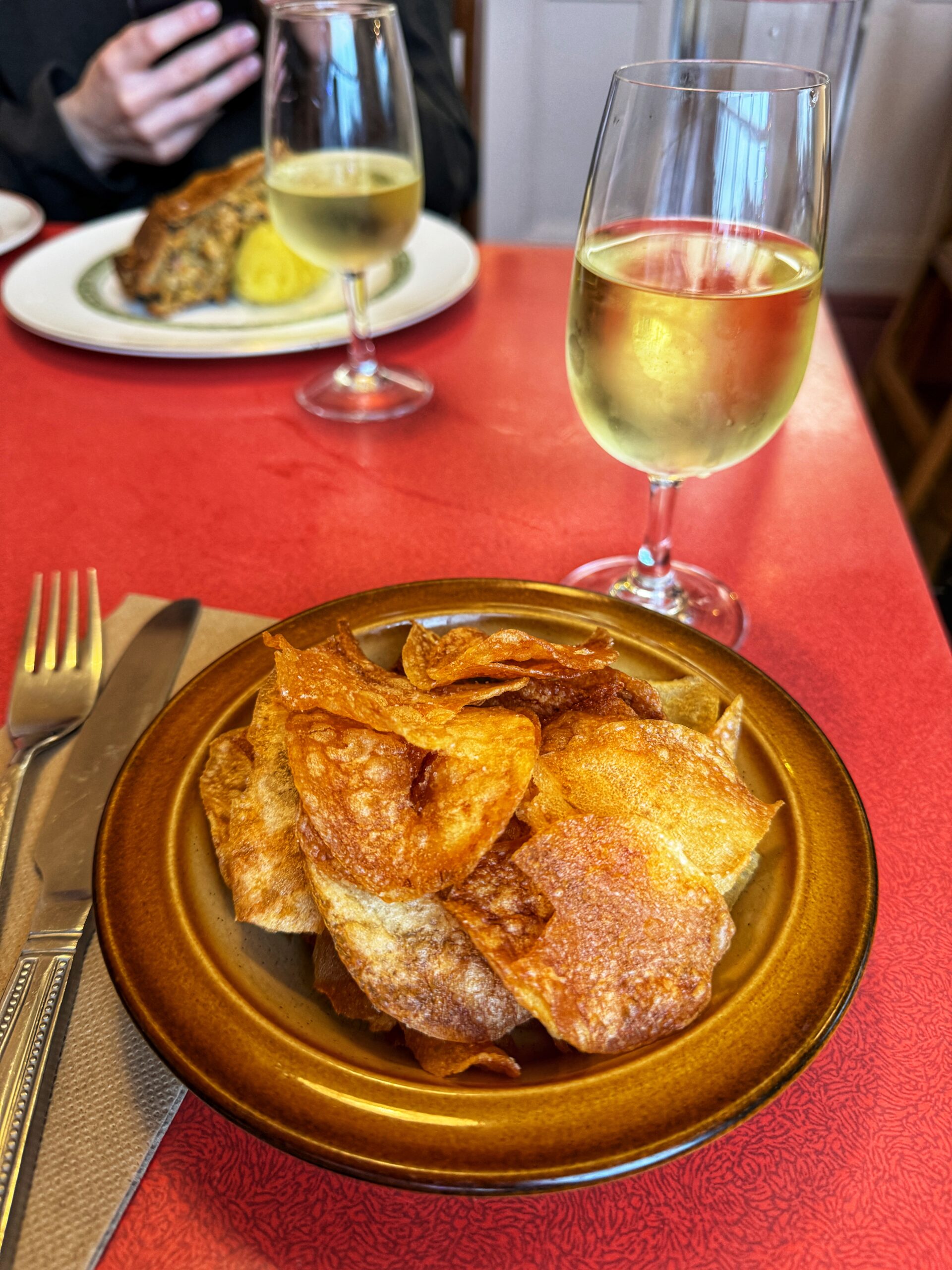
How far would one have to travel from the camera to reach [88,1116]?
1.36 feet

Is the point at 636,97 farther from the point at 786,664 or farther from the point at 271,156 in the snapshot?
the point at 271,156

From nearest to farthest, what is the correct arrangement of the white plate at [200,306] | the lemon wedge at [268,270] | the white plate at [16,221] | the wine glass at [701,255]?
1. the wine glass at [701,255]
2. the white plate at [200,306]
3. the lemon wedge at [268,270]
4. the white plate at [16,221]

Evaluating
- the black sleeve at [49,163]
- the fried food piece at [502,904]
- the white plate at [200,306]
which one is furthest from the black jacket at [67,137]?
the fried food piece at [502,904]

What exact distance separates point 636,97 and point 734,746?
1.31ft

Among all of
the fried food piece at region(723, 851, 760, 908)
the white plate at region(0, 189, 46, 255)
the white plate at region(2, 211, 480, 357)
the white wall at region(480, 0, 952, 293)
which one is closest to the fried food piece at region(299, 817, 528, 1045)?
the fried food piece at region(723, 851, 760, 908)

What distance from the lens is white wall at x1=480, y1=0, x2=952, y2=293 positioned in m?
3.22

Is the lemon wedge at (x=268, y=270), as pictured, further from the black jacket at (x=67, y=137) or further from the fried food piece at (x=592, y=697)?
the fried food piece at (x=592, y=697)

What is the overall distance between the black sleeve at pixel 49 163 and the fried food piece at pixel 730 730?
5.41 feet

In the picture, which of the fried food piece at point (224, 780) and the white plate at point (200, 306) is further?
the white plate at point (200, 306)

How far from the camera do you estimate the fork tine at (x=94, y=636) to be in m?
0.66

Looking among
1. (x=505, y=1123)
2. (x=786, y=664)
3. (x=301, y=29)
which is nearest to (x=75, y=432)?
(x=301, y=29)

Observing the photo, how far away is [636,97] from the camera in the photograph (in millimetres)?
Result: 563

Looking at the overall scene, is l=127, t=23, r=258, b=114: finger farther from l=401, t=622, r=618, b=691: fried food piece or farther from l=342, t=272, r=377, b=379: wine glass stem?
l=401, t=622, r=618, b=691: fried food piece

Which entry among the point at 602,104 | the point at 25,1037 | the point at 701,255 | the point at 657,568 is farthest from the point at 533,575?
the point at 602,104
